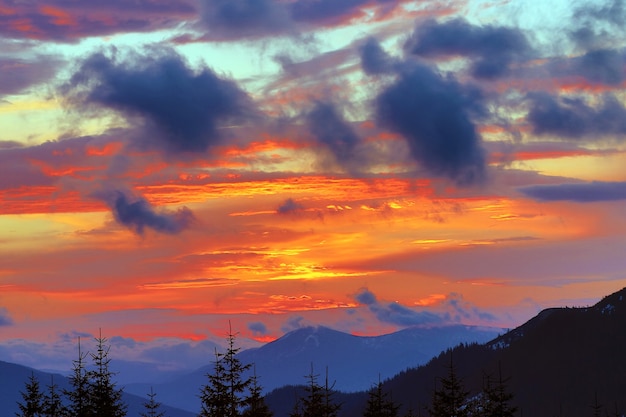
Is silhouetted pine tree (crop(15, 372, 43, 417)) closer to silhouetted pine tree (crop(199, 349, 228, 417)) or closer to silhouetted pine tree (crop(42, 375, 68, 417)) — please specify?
silhouetted pine tree (crop(42, 375, 68, 417))

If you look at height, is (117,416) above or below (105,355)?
below

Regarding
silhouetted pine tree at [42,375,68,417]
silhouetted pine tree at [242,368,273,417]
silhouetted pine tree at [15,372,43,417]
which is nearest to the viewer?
silhouetted pine tree at [15,372,43,417]

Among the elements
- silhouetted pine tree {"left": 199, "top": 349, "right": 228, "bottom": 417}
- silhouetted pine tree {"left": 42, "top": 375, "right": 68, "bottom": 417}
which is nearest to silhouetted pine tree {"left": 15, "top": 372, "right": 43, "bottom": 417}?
silhouetted pine tree {"left": 42, "top": 375, "right": 68, "bottom": 417}

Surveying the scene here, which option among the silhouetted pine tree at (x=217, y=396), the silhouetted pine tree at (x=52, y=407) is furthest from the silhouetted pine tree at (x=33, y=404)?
the silhouetted pine tree at (x=217, y=396)

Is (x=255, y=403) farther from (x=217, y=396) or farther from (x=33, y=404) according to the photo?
(x=33, y=404)

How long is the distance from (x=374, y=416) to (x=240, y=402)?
17.2m

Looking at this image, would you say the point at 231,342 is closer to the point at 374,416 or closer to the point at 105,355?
the point at 105,355

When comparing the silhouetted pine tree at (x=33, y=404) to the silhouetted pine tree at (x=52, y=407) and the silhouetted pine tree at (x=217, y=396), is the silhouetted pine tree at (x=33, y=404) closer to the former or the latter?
the silhouetted pine tree at (x=52, y=407)

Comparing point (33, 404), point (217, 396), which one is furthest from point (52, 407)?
point (217, 396)

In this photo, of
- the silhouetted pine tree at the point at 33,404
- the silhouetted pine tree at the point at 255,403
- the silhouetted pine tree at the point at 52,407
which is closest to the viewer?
the silhouetted pine tree at the point at 33,404

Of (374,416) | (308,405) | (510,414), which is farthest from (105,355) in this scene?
(510,414)

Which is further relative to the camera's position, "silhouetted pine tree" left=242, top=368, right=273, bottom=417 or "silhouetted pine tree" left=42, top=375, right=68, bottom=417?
"silhouetted pine tree" left=242, top=368, right=273, bottom=417

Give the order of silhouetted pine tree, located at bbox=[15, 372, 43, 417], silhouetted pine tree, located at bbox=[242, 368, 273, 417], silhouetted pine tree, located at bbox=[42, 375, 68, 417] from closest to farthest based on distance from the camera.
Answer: silhouetted pine tree, located at bbox=[15, 372, 43, 417] < silhouetted pine tree, located at bbox=[42, 375, 68, 417] < silhouetted pine tree, located at bbox=[242, 368, 273, 417]

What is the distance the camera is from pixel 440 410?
8662 centimetres
